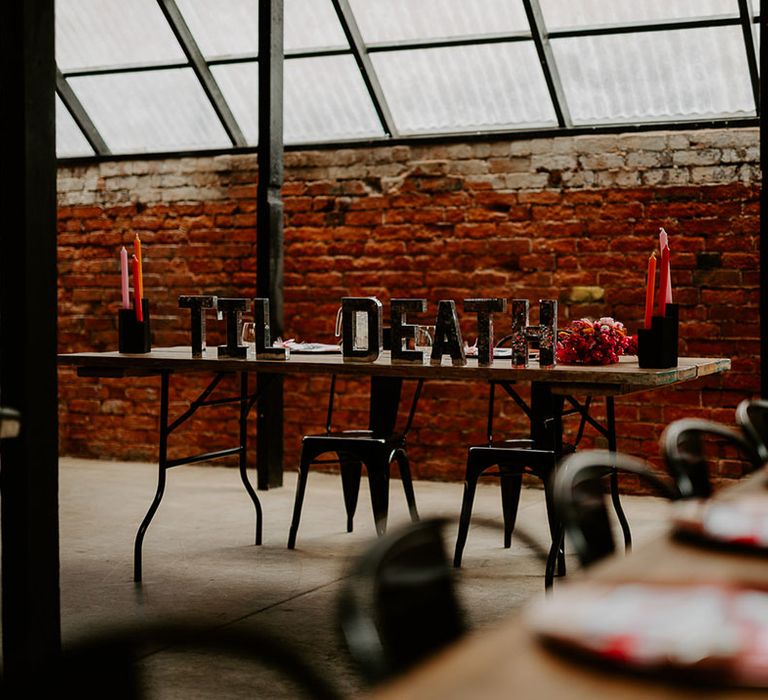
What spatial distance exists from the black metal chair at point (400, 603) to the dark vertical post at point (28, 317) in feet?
→ 4.75

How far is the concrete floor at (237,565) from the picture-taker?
3.06 metres

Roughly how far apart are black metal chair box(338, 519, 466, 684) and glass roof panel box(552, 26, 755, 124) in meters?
4.60

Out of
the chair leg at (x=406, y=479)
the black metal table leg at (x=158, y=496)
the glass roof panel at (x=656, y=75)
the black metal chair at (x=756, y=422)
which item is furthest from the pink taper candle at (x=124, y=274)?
the glass roof panel at (x=656, y=75)

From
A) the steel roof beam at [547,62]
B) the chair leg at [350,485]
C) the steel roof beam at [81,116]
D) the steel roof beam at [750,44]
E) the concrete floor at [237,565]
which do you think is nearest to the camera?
the concrete floor at [237,565]

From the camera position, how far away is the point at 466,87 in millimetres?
5961

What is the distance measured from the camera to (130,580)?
3.98 m

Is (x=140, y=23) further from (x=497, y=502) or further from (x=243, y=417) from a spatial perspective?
(x=497, y=502)

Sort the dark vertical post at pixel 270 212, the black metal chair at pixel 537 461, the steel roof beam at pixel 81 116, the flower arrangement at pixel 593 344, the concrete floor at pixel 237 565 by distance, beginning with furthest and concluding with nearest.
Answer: the steel roof beam at pixel 81 116 → the dark vertical post at pixel 270 212 → the black metal chair at pixel 537 461 → the flower arrangement at pixel 593 344 → the concrete floor at pixel 237 565

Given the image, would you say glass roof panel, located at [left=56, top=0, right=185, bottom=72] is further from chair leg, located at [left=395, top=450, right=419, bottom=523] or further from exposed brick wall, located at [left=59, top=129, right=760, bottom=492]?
chair leg, located at [left=395, top=450, right=419, bottom=523]

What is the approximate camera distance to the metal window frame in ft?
17.8

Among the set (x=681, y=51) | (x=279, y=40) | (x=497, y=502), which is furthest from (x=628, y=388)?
(x=279, y=40)

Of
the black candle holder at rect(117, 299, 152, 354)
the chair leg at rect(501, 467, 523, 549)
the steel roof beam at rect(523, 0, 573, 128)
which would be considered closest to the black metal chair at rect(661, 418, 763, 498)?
the chair leg at rect(501, 467, 523, 549)

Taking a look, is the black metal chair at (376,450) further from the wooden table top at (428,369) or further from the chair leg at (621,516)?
the chair leg at (621,516)

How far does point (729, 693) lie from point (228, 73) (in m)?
5.80
